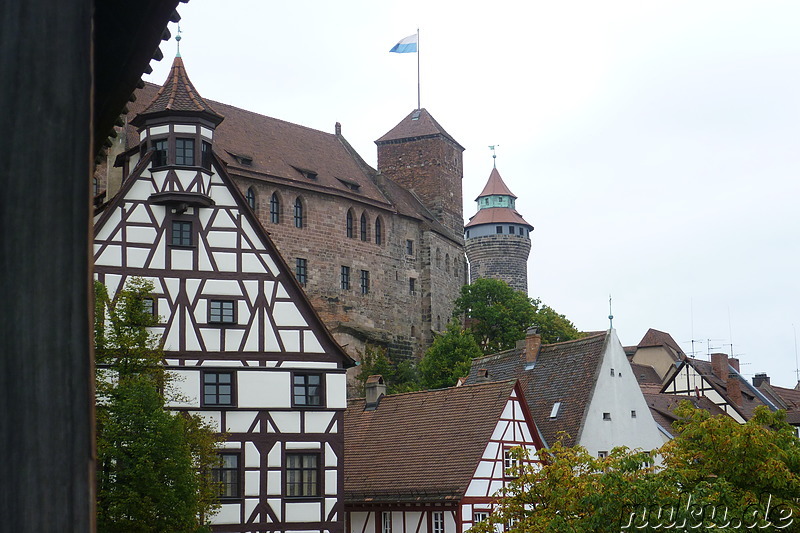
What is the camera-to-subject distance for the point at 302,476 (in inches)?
1203

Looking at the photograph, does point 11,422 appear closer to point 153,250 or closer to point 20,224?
point 20,224

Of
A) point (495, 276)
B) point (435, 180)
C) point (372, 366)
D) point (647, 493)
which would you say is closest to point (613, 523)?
point (647, 493)

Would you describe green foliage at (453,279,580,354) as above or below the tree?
above

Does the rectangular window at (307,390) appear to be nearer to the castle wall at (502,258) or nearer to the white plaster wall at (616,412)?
the white plaster wall at (616,412)

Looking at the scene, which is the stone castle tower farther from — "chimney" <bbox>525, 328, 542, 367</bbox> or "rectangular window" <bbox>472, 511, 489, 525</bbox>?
"rectangular window" <bbox>472, 511, 489, 525</bbox>

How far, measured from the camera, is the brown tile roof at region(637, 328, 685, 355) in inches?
3580

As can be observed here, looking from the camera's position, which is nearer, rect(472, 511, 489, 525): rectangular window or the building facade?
rect(472, 511, 489, 525): rectangular window

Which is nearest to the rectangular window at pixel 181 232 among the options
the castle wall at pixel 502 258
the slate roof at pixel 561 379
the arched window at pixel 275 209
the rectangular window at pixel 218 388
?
the rectangular window at pixel 218 388

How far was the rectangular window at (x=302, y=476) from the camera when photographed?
99.8 ft

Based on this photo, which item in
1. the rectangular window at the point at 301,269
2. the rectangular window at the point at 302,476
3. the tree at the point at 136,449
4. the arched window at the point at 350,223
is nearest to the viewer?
the tree at the point at 136,449

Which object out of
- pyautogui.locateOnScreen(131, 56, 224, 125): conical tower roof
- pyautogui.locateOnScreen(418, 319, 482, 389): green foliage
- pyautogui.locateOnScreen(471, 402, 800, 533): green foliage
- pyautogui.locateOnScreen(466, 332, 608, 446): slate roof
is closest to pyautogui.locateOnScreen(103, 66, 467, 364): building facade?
pyautogui.locateOnScreen(418, 319, 482, 389): green foliage

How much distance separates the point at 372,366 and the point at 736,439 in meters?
37.9

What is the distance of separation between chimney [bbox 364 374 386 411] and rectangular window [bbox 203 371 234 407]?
819 cm

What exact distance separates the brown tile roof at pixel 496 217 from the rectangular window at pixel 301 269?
36209mm
